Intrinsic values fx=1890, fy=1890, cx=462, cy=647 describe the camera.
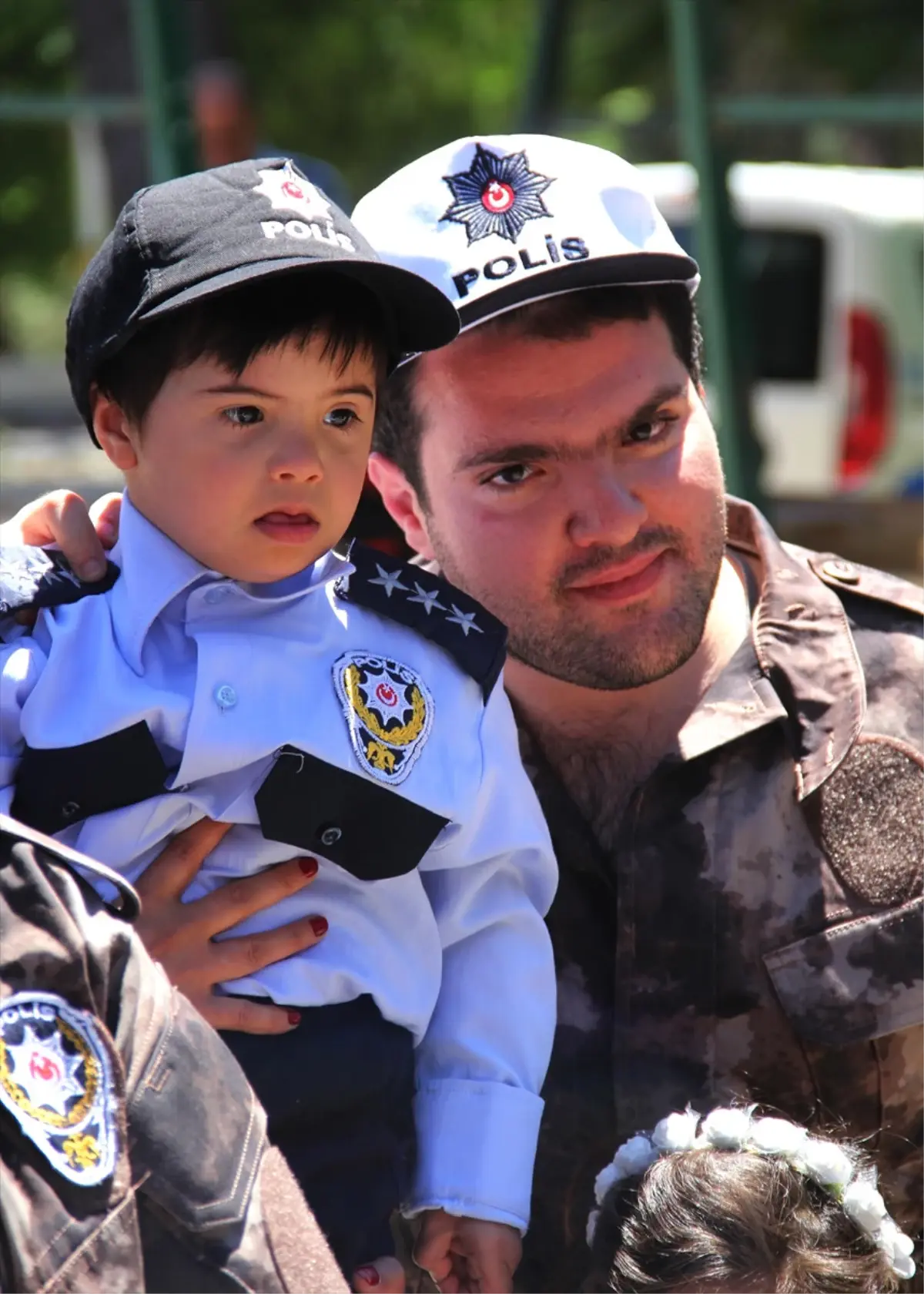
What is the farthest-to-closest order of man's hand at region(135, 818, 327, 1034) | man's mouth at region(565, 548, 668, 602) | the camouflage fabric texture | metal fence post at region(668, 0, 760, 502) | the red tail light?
the red tail light
metal fence post at region(668, 0, 760, 502)
man's mouth at region(565, 548, 668, 602)
man's hand at region(135, 818, 327, 1034)
the camouflage fabric texture

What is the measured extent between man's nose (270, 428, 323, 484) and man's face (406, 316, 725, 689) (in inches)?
23.6

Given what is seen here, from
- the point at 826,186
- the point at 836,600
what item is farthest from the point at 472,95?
the point at 836,600

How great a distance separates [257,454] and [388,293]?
29 centimetres

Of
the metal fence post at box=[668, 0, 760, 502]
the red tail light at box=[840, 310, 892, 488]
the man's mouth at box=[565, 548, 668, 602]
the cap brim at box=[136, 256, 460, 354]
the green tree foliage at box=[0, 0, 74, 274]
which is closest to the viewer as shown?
the cap brim at box=[136, 256, 460, 354]

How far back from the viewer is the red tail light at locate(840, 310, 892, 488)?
941cm

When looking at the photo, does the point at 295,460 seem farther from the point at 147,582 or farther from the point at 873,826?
the point at 873,826

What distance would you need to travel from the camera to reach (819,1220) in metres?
2.03

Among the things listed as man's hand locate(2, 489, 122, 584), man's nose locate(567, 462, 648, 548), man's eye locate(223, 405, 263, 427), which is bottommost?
man's nose locate(567, 462, 648, 548)

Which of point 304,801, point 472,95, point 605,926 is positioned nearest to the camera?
point 304,801

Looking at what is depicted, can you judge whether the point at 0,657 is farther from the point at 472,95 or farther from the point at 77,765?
the point at 472,95

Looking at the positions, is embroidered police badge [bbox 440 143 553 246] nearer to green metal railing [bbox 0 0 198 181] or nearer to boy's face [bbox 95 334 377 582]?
boy's face [bbox 95 334 377 582]

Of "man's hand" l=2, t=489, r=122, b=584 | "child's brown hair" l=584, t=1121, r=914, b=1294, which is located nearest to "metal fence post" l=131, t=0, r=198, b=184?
"man's hand" l=2, t=489, r=122, b=584

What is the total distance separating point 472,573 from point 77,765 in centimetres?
82

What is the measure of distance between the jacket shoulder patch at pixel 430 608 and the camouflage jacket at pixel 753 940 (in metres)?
0.38
